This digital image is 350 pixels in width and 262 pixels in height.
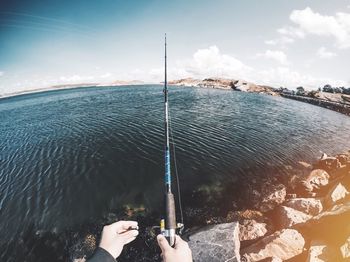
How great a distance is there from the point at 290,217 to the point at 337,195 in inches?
171

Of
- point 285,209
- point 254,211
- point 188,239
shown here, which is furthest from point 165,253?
point 254,211

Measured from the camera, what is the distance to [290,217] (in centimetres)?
1409

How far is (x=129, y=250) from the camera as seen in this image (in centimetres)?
1350

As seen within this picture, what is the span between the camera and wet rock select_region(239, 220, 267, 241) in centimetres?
1362

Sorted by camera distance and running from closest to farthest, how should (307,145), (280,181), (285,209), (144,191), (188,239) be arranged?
(188,239), (285,209), (144,191), (280,181), (307,145)

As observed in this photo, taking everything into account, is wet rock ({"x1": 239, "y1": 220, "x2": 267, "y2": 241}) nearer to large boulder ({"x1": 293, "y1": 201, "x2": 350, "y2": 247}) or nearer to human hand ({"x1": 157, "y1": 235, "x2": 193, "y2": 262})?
large boulder ({"x1": 293, "y1": 201, "x2": 350, "y2": 247})

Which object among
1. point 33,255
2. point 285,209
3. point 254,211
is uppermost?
point 285,209

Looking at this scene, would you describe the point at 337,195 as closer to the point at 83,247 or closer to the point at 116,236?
the point at 83,247

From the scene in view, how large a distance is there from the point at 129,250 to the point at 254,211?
941 cm

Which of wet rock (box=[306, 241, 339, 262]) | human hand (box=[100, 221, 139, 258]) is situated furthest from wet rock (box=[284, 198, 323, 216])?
human hand (box=[100, 221, 139, 258])

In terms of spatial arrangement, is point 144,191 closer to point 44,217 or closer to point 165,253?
point 44,217

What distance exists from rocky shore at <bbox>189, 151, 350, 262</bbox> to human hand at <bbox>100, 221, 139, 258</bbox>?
31.2 feet

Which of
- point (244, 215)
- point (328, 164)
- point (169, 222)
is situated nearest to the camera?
point (169, 222)

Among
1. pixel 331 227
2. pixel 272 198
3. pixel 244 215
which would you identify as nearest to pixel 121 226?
pixel 331 227
